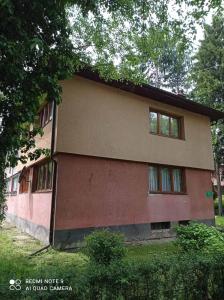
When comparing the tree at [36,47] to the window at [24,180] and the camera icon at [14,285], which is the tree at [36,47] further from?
the window at [24,180]

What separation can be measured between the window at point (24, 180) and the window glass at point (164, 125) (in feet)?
24.2

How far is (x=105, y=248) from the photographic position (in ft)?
18.8

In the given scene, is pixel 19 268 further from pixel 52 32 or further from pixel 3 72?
pixel 52 32

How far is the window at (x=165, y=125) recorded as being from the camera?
12.4 m

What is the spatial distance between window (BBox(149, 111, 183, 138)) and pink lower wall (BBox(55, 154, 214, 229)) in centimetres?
218

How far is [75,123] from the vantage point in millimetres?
9688

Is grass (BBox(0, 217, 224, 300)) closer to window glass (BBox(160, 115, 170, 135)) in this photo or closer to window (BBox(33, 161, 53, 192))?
window (BBox(33, 161, 53, 192))

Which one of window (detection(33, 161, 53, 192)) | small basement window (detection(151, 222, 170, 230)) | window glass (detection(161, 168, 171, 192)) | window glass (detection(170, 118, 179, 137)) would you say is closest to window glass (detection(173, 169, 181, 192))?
window glass (detection(161, 168, 171, 192))

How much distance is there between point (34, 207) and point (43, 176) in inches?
58.3

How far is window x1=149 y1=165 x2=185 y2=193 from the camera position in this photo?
11.7 metres

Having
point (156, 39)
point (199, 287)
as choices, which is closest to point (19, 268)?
point (199, 287)

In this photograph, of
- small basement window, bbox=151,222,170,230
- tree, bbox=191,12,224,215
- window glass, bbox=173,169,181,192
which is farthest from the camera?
tree, bbox=191,12,224,215

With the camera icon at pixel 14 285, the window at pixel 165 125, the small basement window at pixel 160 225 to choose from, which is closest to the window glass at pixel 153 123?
the window at pixel 165 125

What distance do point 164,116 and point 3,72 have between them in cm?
895
